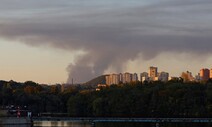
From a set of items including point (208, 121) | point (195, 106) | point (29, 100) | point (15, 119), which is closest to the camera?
point (15, 119)

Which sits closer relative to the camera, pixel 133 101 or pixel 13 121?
pixel 13 121

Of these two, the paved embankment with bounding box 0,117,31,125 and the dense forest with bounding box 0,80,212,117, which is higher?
the dense forest with bounding box 0,80,212,117

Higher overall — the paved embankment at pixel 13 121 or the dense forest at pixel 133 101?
the dense forest at pixel 133 101

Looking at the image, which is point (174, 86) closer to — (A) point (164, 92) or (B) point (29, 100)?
(A) point (164, 92)

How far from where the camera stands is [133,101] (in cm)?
13975

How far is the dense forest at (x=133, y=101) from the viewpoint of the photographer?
433 feet

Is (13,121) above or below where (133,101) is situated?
below

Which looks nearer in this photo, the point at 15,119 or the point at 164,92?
the point at 15,119

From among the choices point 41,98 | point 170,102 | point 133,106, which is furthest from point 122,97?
point 41,98

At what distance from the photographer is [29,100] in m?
155

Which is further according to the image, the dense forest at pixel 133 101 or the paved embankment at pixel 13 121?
the dense forest at pixel 133 101

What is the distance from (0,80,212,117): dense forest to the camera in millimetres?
132125

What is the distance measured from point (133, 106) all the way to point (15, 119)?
47.1 m

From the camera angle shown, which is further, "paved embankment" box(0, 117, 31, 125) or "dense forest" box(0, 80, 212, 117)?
"dense forest" box(0, 80, 212, 117)
